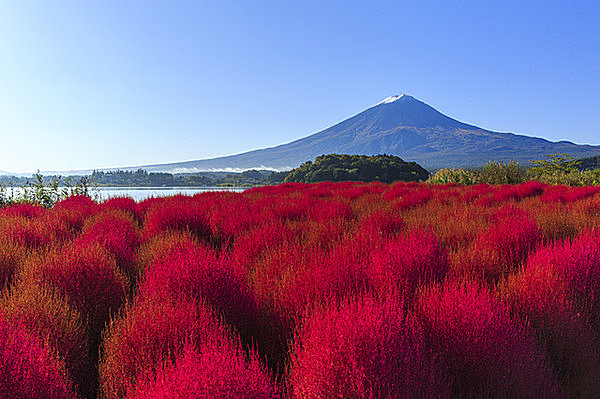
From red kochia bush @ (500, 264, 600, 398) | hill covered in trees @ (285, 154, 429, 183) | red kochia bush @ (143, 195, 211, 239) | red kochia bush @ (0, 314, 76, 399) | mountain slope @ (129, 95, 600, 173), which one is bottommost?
red kochia bush @ (500, 264, 600, 398)

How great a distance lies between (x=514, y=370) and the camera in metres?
1.36

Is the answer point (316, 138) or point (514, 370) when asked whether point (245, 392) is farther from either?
point (316, 138)

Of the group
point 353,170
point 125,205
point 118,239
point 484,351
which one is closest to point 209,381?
point 484,351

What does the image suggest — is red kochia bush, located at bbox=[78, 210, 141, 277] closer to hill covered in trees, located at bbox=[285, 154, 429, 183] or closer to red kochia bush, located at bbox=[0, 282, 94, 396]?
red kochia bush, located at bbox=[0, 282, 94, 396]

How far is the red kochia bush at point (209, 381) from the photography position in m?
0.94

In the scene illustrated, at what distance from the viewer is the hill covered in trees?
23.7 m

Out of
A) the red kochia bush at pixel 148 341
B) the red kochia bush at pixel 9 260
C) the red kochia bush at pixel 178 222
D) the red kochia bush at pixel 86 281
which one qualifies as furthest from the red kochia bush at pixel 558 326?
the red kochia bush at pixel 9 260

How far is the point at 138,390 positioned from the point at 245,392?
33 cm

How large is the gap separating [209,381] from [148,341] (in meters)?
0.52

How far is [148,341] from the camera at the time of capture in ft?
4.41

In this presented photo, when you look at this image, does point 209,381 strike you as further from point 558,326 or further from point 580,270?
point 580,270

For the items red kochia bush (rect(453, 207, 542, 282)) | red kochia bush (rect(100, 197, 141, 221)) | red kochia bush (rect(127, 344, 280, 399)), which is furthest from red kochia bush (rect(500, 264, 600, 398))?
red kochia bush (rect(100, 197, 141, 221))

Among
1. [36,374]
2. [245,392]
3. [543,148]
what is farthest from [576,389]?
[543,148]

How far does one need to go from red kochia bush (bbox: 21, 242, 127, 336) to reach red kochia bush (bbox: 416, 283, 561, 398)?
182 centimetres
